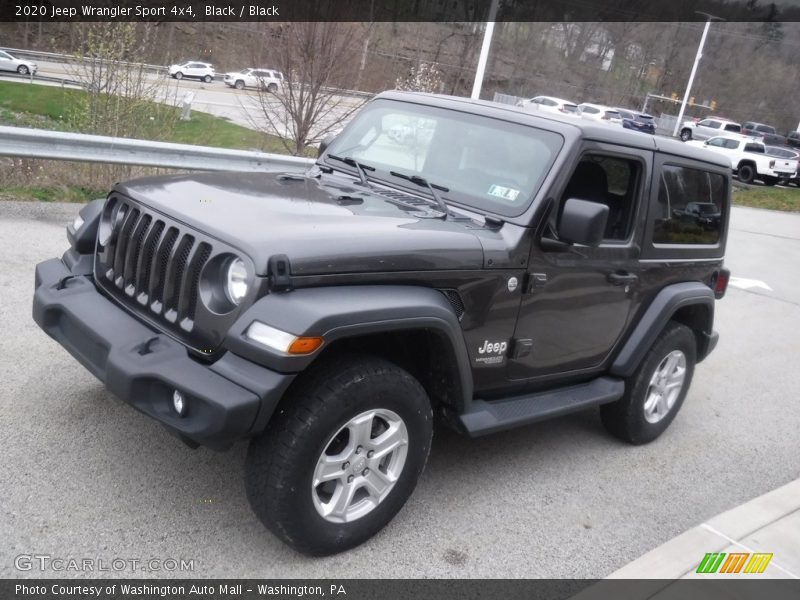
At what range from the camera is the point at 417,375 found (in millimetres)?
3721

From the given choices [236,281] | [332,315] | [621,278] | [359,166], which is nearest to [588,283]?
[621,278]

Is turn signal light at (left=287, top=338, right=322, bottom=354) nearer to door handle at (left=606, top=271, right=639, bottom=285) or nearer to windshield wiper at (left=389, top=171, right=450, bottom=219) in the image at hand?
windshield wiper at (left=389, top=171, right=450, bottom=219)

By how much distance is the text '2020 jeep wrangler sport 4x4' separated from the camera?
3.00m

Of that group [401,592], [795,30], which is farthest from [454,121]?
[795,30]

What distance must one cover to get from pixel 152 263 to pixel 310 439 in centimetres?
107

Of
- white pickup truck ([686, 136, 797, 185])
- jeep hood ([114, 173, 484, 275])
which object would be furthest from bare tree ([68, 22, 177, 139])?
white pickup truck ([686, 136, 797, 185])

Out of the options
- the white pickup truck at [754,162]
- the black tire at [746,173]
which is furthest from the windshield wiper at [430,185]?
the black tire at [746,173]

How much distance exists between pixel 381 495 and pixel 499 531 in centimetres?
75

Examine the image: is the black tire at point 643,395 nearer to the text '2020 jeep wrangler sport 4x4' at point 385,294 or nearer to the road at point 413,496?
the text '2020 jeep wrangler sport 4x4' at point 385,294

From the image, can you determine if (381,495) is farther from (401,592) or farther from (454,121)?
(454,121)

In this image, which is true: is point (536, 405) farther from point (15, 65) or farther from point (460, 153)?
point (15, 65)

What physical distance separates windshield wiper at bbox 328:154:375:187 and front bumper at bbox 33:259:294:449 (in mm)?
1589

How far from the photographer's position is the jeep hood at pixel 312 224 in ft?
10.0

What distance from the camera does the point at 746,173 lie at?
32.4 meters
